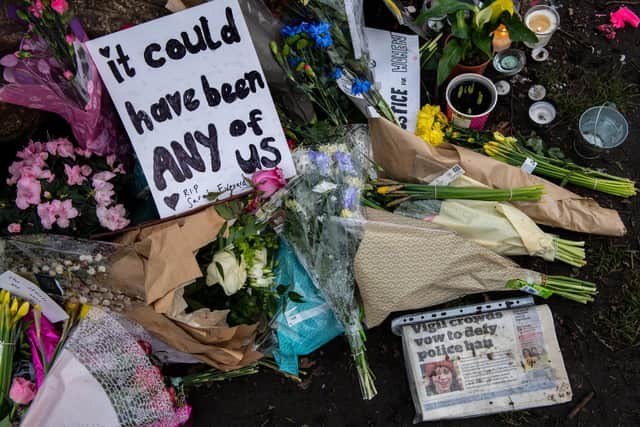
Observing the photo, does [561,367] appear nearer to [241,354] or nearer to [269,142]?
[241,354]

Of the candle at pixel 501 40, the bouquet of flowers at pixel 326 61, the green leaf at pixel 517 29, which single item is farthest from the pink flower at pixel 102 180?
the candle at pixel 501 40

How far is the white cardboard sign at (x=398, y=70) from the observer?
2162 millimetres

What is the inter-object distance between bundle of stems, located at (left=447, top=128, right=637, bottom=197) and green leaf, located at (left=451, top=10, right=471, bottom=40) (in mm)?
386

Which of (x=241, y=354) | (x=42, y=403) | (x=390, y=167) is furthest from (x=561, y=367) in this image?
(x=42, y=403)

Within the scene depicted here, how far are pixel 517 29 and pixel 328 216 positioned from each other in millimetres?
1008

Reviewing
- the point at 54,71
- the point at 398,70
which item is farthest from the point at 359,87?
the point at 54,71

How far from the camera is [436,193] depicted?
1.95m

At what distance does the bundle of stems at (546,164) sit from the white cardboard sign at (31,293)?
1589 mm

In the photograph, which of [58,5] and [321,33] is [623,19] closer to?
[321,33]

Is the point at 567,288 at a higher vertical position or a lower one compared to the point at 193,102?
lower

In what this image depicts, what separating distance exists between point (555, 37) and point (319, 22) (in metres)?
1.33

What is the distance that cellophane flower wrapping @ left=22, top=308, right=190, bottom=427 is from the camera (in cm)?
146

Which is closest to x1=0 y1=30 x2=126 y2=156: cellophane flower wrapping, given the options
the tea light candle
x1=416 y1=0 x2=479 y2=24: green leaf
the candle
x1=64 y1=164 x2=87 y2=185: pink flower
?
x1=64 y1=164 x2=87 y2=185: pink flower

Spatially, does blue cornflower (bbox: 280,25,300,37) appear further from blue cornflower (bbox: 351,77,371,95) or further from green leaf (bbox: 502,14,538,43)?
green leaf (bbox: 502,14,538,43)
